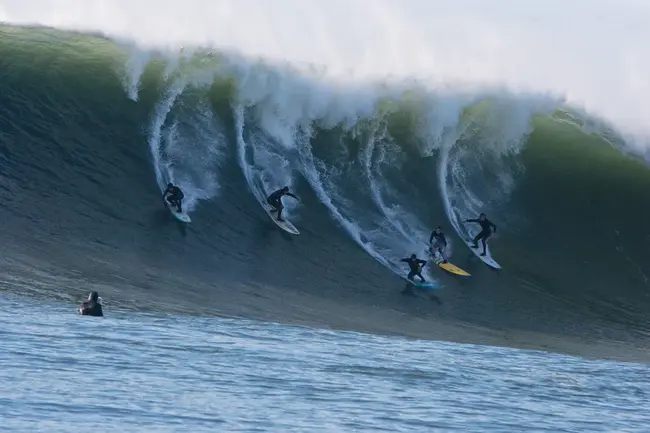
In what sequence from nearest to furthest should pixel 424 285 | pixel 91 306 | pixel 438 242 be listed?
pixel 91 306, pixel 424 285, pixel 438 242

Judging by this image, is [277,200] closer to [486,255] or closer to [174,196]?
[174,196]

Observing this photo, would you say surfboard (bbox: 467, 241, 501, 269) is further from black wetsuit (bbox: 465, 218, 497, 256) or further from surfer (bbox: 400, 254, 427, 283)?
surfer (bbox: 400, 254, 427, 283)

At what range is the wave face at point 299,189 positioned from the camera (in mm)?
20406

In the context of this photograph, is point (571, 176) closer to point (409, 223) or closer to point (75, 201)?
point (409, 223)

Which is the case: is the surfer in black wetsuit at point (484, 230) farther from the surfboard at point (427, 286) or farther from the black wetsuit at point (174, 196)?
the black wetsuit at point (174, 196)

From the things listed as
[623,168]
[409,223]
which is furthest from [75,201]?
[623,168]

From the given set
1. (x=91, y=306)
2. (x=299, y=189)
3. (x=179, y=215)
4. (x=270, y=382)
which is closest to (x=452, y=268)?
(x=299, y=189)

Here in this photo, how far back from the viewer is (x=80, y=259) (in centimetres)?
1939

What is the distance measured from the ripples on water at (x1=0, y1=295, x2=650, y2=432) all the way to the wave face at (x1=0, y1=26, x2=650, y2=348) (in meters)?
2.12

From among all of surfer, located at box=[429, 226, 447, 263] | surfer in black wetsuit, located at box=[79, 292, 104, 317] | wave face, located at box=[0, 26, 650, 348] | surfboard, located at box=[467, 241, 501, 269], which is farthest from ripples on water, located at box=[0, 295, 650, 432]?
surfboard, located at box=[467, 241, 501, 269]

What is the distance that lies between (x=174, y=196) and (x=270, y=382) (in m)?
9.28

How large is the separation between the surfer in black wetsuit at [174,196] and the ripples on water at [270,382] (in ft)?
15.9

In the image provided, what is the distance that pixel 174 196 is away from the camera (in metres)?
22.1

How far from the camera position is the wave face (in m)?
20.4
